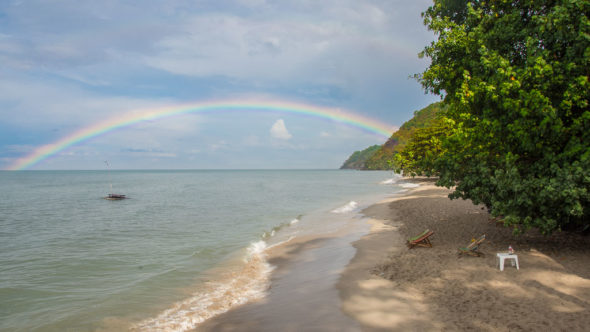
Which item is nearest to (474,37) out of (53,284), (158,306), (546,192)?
(546,192)

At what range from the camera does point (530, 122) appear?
9594 mm

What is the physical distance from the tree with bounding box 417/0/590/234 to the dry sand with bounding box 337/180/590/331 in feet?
4.54

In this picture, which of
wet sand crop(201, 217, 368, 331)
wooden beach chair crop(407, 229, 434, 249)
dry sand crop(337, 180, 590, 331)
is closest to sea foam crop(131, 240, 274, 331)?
wet sand crop(201, 217, 368, 331)

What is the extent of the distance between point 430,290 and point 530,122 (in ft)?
19.1

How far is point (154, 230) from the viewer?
24531mm

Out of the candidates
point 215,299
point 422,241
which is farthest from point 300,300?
point 422,241

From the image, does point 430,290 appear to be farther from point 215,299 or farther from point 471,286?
point 215,299

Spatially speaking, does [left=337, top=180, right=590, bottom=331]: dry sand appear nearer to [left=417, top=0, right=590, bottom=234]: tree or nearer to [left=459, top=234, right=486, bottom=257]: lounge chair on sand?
[left=459, top=234, right=486, bottom=257]: lounge chair on sand

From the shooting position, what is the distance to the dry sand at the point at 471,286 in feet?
23.0

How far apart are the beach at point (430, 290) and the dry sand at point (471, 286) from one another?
21 millimetres

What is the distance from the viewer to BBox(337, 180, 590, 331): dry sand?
23.0 ft

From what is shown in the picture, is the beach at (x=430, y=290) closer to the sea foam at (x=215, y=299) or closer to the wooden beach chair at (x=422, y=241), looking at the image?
the wooden beach chair at (x=422, y=241)

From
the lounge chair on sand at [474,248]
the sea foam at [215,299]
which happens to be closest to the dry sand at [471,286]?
the lounge chair on sand at [474,248]

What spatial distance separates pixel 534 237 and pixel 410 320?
889 cm
